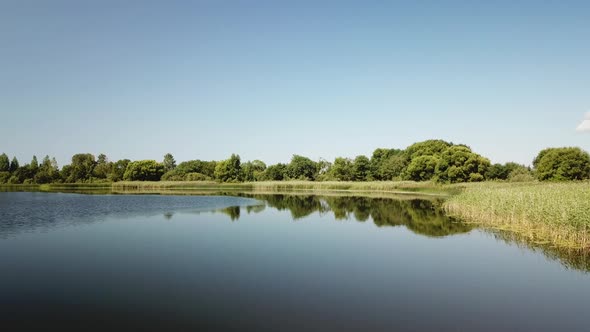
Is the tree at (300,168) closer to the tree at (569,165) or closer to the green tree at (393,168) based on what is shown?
the green tree at (393,168)

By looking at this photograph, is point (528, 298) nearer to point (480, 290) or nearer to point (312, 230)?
point (480, 290)

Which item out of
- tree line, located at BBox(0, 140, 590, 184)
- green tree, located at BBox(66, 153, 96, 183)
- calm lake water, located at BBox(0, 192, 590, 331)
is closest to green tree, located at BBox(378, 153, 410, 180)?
tree line, located at BBox(0, 140, 590, 184)

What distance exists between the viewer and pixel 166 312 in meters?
7.95

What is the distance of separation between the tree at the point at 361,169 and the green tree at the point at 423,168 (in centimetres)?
1491

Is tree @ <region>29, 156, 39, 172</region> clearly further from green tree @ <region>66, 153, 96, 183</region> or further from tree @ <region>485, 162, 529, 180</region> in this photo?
tree @ <region>485, 162, 529, 180</region>

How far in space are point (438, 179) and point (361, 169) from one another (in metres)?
24.5

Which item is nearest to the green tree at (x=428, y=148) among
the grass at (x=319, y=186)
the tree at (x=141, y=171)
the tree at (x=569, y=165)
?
the grass at (x=319, y=186)

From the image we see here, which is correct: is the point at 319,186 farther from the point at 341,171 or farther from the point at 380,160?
the point at 380,160

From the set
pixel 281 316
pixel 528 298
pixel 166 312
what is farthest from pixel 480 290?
pixel 166 312

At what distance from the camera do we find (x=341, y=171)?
89.0 metres

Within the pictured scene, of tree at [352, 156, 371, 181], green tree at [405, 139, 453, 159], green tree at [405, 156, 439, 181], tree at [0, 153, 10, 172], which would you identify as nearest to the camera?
green tree at [405, 156, 439, 181]

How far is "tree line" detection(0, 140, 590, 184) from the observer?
209 ft

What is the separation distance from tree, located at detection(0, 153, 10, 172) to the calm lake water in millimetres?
128017

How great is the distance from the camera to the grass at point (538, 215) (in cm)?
1540
